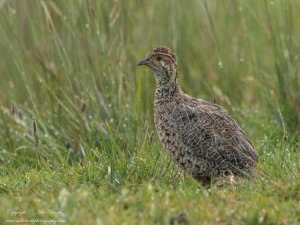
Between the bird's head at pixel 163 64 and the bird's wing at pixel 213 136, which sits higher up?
the bird's head at pixel 163 64

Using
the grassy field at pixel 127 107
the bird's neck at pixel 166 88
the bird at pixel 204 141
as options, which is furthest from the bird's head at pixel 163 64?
the grassy field at pixel 127 107

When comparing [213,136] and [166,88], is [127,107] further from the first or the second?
[213,136]

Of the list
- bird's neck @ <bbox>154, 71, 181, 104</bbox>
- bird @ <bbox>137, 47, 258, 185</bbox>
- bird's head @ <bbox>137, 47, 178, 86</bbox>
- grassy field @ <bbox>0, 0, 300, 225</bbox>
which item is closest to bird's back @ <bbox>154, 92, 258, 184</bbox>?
bird @ <bbox>137, 47, 258, 185</bbox>

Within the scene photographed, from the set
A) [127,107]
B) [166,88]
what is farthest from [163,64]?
[127,107]

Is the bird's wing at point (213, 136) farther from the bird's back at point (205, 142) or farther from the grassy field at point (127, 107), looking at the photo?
the grassy field at point (127, 107)

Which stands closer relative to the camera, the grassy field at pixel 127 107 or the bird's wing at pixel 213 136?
the grassy field at pixel 127 107

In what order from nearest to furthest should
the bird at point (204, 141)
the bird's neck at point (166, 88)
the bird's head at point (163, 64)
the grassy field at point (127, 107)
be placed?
the grassy field at point (127, 107) < the bird at point (204, 141) < the bird's neck at point (166, 88) < the bird's head at point (163, 64)

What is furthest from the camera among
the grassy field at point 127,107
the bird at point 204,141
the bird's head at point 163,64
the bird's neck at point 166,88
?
the bird's head at point 163,64

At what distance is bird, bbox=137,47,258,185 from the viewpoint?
19.1 feet

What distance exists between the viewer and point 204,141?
5.91m

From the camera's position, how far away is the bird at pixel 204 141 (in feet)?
19.1

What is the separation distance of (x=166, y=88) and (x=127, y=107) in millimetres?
1021

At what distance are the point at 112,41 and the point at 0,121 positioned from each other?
1.57 m

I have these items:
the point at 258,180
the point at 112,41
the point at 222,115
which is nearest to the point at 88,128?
the point at 112,41
